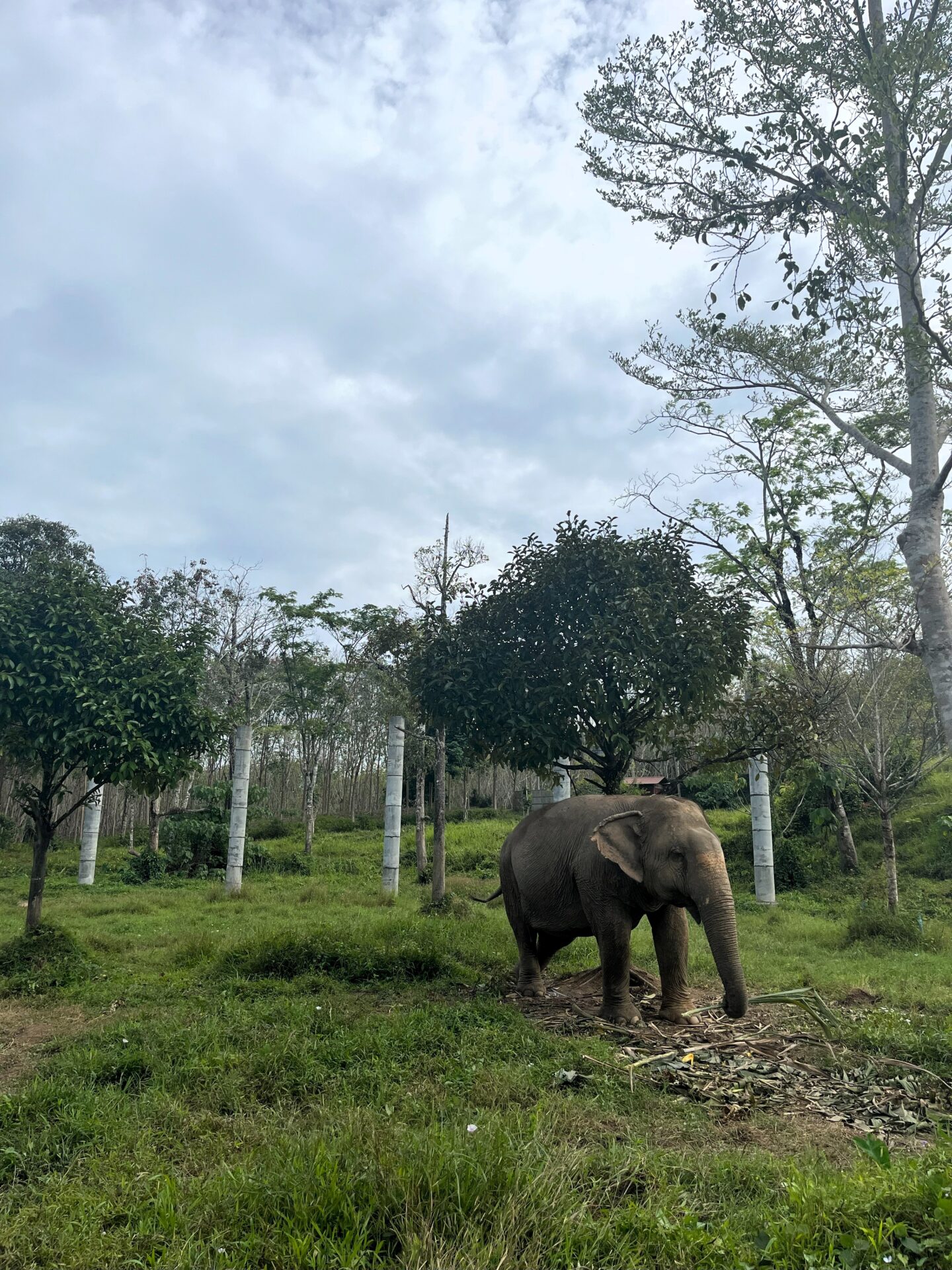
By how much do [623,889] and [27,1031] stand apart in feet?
18.0

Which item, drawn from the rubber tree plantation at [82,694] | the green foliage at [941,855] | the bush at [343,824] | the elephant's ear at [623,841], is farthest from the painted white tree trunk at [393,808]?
the bush at [343,824]

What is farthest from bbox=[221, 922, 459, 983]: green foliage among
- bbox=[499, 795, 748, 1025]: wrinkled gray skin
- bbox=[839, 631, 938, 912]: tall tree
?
bbox=[839, 631, 938, 912]: tall tree

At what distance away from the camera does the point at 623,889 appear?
7453mm

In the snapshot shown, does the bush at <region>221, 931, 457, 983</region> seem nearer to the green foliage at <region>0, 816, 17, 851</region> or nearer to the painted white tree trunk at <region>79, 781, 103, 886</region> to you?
the painted white tree trunk at <region>79, 781, 103, 886</region>

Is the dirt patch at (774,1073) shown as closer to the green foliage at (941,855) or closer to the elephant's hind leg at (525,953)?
the elephant's hind leg at (525,953)

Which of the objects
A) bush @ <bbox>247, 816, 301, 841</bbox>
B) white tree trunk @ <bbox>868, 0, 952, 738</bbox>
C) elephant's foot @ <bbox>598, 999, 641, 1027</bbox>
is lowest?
elephant's foot @ <bbox>598, 999, 641, 1027</bbox>

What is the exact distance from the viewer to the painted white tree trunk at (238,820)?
17.9 metres

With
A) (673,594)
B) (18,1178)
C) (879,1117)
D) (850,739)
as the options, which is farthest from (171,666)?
(850,739)

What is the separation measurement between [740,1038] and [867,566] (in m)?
11.7

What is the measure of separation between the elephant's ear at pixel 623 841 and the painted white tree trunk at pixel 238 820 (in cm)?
1197

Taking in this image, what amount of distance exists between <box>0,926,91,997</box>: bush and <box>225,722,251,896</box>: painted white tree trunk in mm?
7686

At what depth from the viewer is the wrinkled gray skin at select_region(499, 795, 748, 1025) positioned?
6.86 meters

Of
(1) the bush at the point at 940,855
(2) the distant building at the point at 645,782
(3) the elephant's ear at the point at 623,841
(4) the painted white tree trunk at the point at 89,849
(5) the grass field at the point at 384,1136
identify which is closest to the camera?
(5) the grass field at the point at 384,1136

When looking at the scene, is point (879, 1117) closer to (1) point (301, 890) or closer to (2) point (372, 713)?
(1) point (301, 890)
